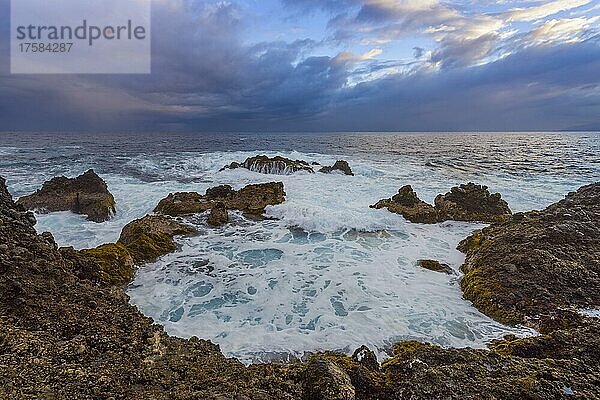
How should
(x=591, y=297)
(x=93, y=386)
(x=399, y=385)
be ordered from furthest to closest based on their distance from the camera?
(x=591, y=297) → (x=399, y=385) → (x=93, y=386)

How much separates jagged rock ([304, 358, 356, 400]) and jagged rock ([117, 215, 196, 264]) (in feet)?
24.4

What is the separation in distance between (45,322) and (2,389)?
64.0 inches

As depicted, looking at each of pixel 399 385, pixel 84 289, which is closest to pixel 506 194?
pixel 399 385

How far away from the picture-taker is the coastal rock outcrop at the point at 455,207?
582 inches

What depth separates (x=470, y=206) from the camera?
15.6 m

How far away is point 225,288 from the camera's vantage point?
8.77 m

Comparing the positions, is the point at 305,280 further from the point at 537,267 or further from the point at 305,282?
the point at 537,267

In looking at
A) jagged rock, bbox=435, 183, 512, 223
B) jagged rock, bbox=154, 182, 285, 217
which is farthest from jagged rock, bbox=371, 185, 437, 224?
jagged rock, bbox=154, 182, 285, 217

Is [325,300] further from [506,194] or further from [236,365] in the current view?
[506,194]

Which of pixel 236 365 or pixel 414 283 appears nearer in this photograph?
pixel 236 365

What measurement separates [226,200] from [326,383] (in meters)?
13.7

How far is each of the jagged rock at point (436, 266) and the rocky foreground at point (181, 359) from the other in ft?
7.66

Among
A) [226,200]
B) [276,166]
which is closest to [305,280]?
[226,200]

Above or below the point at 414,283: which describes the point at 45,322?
above
